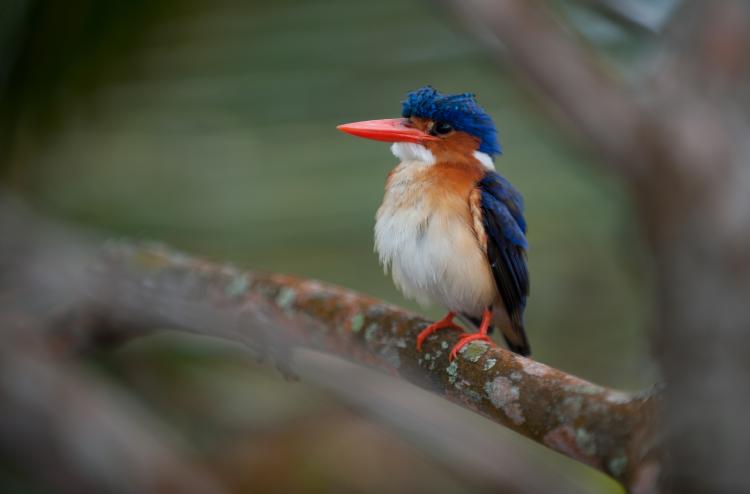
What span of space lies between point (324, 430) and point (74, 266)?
120 centimetres

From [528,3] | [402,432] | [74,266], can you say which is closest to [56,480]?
[74,266]

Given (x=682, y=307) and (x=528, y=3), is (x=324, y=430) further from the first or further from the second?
(x=682, y=307)

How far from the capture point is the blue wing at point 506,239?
2.24m

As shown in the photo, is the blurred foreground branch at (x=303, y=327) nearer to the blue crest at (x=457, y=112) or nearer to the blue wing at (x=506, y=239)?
the blue wing at (x=506, y=239)

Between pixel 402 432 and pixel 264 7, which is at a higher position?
pixel 264 7

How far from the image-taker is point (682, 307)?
127 centimetres

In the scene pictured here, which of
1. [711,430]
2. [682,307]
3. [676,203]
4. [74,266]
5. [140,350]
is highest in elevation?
[676,203]

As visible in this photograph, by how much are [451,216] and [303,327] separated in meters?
0.46

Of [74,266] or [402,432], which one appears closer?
[402,432]

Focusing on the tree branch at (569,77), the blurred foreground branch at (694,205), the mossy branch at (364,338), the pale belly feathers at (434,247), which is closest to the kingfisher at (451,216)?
the pale belly feathers at (434,247)

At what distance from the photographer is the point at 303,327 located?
7.37 ft

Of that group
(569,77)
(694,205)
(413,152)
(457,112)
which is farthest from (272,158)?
(694,205)

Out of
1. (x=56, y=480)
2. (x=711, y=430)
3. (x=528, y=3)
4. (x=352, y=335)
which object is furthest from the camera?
(x=56, y=480)

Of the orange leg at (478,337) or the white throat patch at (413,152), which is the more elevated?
the white throat patch at (413,152)
